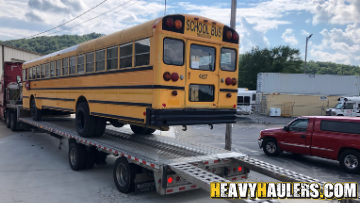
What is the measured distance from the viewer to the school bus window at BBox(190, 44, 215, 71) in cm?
610

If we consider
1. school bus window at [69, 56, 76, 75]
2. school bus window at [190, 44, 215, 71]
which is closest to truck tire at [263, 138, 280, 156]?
school bus window at [190, 44, 215, 71]

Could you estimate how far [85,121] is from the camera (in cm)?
789

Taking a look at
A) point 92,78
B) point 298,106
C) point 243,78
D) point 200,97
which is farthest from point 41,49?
point 200,97

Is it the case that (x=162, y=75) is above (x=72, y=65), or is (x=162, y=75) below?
below

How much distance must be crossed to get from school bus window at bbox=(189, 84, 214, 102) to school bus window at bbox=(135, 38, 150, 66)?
1099 mm

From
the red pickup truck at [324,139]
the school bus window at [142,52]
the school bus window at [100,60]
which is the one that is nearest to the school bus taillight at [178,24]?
the school bus window at [142,52]

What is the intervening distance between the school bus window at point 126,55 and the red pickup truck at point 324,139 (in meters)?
6.26

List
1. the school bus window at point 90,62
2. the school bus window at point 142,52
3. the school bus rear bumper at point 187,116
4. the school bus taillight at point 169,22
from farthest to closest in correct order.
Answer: the school bus window at point 90,62 → the school bus window at point 142,52 → the school bus taillight at point 169,22 → the school bus rear bumper at point 187,116

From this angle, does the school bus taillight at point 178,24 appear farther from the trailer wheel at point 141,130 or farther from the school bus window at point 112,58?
the trailer wheel at point 141,130

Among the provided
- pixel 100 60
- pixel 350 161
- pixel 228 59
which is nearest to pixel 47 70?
pixel 100 60

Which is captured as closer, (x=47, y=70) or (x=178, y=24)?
(x=178, y=24)

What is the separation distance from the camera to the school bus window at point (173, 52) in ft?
18.6

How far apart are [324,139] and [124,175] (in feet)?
20.4

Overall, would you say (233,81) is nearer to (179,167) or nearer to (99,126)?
(179,167)
